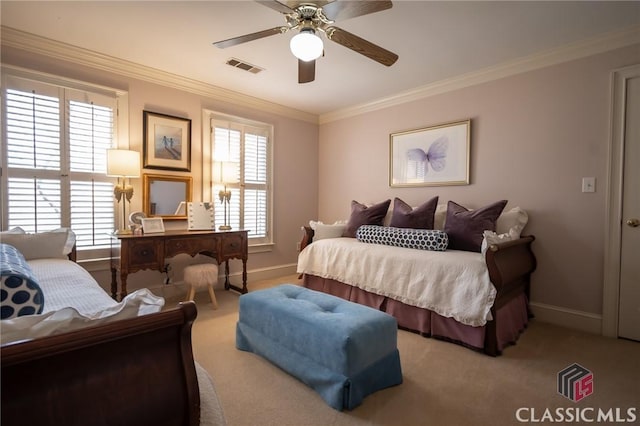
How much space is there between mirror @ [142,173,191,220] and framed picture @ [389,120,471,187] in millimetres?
2507

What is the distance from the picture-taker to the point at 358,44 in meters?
2.09

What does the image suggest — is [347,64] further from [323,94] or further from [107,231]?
[107,231]

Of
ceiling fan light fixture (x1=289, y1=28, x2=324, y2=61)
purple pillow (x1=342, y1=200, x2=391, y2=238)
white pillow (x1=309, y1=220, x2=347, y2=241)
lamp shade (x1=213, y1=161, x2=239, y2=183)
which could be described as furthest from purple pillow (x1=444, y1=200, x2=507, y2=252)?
lamp shade (x1=213, y1=161, x2=239, y2=183)

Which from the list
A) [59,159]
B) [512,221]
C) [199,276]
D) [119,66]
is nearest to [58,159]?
[59,159]

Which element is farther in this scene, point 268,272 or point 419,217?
point 268,272

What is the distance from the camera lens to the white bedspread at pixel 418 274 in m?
2.21

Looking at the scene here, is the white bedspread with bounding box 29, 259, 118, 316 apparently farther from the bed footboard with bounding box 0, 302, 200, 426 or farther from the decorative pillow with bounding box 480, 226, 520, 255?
the decorative pillow with bounding box 480, 226, 520, 255

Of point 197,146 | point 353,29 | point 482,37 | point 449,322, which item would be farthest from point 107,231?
point 482,37

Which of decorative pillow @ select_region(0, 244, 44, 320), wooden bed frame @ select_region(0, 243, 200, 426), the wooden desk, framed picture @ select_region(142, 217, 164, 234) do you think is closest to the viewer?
wooden bed frame @ select_region(0, 243, 200, 426)

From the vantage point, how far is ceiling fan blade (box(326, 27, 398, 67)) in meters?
2.01

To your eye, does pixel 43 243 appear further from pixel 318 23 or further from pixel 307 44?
pixel 318 23

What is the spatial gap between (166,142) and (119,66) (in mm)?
793

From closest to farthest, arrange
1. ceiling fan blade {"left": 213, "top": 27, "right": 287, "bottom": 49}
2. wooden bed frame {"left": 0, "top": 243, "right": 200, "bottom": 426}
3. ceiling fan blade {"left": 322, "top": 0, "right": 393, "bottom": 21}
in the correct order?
wooden bed frame {"left": 0, "top": 243, "right": 200, "bottom": 426} < ceiling fan blade {"left": 322, "top": 0, "right": 393, "bottom": 21} < ceiling fan blade {"left": 213, "top": 27, "right": 287, "bottom": 49}

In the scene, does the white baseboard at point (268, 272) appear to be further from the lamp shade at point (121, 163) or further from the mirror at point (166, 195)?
the lamp shade at point (121, 163)
